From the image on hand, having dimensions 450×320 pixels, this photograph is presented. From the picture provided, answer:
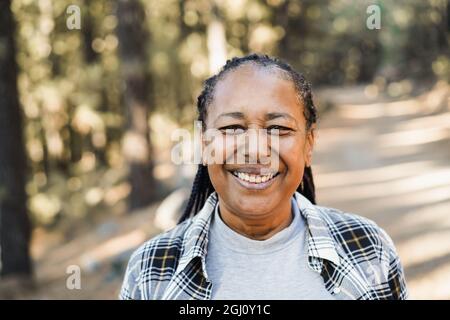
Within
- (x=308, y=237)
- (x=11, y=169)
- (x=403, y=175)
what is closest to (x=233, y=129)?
(x=308, y=237)

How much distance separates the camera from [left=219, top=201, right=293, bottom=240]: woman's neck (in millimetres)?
1994

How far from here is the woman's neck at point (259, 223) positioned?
1994 mm

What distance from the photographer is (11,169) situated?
828 centimetres

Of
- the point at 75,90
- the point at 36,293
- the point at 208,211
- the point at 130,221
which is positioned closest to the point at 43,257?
the point at 130,221

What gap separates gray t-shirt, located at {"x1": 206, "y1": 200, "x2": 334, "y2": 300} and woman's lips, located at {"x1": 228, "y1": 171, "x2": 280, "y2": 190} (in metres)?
0.19

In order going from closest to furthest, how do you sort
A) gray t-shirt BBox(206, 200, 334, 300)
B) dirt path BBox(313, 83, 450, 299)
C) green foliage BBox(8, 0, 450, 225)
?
gray t-shirt BBox(206, 200, 334, 300) < dirt path BBox(313, 83, 450, 299) < green foliage BBox(8, 0, 450, 225)

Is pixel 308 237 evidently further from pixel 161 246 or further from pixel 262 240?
pixel 161 246

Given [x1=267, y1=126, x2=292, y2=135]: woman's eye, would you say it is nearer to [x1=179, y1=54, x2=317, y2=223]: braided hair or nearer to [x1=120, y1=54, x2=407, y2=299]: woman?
[x1=120, y1=54, x2=407, y2=299]: woman

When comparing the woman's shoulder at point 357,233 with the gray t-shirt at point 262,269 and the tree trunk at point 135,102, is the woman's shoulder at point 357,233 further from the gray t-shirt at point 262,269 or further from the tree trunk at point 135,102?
the tree trunk at point 135,102

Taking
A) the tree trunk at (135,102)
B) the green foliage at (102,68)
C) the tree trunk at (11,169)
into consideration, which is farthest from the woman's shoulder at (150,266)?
the green foliage at (102,68)

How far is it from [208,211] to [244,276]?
A: 1.00 feet

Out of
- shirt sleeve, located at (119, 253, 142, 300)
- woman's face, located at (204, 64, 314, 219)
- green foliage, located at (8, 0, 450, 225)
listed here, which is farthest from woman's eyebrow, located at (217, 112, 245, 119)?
green foliage, located at (8, 0, 450, 225)

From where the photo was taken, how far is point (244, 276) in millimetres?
1934

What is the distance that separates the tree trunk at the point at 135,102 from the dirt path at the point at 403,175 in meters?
3.84
